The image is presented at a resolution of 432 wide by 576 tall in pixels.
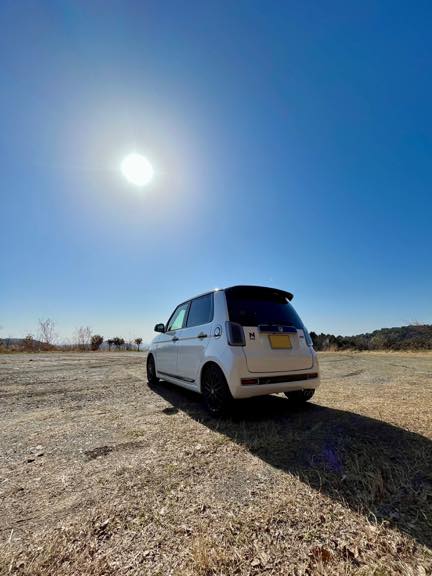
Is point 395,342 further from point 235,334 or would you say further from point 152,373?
point 235,334

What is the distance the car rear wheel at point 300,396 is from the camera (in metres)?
4.11

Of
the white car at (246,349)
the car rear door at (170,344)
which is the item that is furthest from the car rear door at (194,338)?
the car rear door at (170,344)

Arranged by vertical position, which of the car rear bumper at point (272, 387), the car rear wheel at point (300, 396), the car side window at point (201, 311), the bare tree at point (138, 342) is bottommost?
the car rear wheel at point (300, 396)

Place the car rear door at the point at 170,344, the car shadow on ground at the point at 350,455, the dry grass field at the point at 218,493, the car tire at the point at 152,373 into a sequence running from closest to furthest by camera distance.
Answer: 1. the dry grass field at the point at 218,493
2. the car shadow on ground at the point at 350,455
3. the car rear door at the point at 170,344
4. the car tire at the point at 152,373

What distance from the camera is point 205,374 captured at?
3988 mm

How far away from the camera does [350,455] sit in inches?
97.3

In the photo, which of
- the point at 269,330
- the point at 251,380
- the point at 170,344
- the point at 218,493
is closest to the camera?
the point at 218,493

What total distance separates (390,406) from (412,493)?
8.02 feet

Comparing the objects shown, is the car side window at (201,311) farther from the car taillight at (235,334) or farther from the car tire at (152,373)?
the car tire at (152,373)

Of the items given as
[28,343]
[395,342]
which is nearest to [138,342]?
[28,343]

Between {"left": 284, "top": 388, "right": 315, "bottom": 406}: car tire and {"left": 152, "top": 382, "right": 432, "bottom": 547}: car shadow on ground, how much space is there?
0.15m

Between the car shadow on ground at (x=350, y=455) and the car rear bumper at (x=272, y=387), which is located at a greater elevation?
the car rear bumper at (x=272, y=387)

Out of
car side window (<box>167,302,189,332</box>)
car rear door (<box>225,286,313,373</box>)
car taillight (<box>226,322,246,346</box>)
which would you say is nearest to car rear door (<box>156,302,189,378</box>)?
car side window (<box>167,302,189,332</box>)

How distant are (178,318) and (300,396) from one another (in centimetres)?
253
